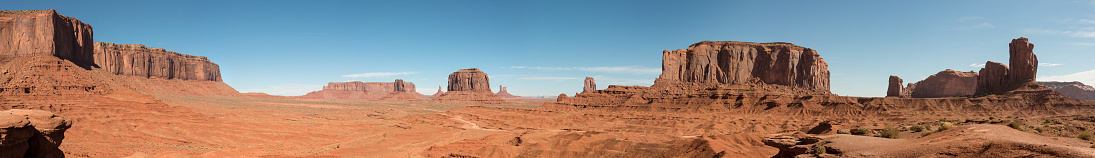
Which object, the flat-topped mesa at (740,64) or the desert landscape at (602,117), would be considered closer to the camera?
the desert landscape at (602,117)

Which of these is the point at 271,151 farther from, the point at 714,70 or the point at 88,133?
the point at 714,70

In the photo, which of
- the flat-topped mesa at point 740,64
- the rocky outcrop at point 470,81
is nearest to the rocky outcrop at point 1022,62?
the flat-topped mesa at point 740,64

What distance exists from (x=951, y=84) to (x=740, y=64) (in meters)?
37.0

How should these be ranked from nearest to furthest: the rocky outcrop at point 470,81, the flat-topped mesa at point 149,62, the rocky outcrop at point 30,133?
the rocky outcrop at point 30,133, the flat-topped mesa at point 149,62, the rocky outcrop at point 470,81

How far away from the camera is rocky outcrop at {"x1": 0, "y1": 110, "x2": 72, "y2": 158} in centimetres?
1091

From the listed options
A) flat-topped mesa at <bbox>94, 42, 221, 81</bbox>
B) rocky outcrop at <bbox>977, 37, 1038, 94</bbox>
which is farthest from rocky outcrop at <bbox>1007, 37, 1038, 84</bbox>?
flat-topped mesa at <bbox>94, 42, 221, 81</bbox>

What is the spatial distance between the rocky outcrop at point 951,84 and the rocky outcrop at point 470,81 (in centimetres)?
14117

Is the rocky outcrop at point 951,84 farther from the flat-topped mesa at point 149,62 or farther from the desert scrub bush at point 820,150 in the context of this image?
the flat-topped mesa at point 149,62

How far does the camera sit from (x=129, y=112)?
3562cm

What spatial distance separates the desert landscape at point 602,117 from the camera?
13445 mm

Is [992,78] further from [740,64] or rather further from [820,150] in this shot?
[820,150]

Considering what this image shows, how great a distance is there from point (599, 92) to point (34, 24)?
85713mm

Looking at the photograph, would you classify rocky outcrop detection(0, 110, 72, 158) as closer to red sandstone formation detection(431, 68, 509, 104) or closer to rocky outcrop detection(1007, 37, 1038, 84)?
rocky outcrop detection(1007, 37, 1038, 84)

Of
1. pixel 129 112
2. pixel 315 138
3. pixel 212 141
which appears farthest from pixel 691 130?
pixel 129 112
